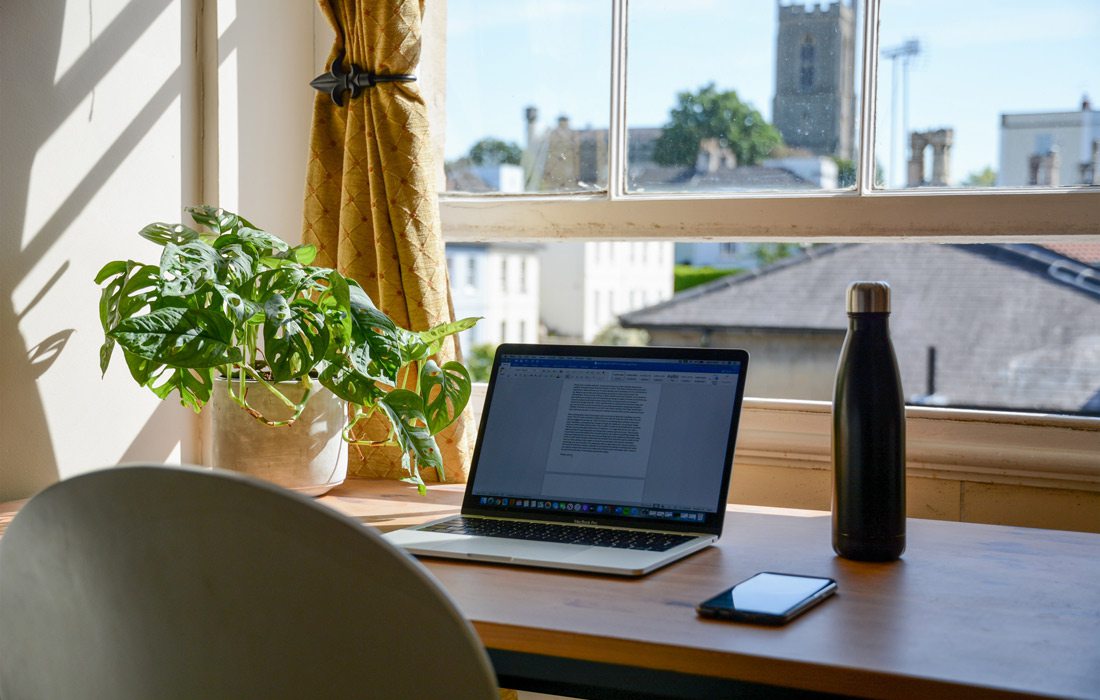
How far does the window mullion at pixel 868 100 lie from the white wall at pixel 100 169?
3.04 feet

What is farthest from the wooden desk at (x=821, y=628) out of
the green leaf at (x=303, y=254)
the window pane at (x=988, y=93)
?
the window pane at (x=988, y=93)

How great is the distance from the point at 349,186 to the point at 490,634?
93 centimetres

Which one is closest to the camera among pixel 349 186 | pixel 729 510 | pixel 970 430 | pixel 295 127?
pixel 729 510

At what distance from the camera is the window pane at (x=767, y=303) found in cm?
178

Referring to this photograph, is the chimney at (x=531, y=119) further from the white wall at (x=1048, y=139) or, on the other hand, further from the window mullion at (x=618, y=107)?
the white wall at (x=1048, y=139)

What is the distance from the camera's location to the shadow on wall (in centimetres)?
141

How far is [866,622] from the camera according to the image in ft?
2.87

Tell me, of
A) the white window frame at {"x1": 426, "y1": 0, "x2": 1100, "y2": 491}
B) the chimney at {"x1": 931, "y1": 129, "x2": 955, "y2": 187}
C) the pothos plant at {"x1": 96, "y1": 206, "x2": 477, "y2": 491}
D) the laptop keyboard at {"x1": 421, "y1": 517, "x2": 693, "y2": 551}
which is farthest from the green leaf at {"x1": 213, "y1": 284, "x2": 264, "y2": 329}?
the chimney at {"x1": 931, "y1": 129, "x2": 955, "y2": 187}

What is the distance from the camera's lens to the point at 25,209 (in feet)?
4.67

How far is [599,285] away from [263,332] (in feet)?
3.58

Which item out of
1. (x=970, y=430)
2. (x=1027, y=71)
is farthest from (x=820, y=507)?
(x=1027, y=71)

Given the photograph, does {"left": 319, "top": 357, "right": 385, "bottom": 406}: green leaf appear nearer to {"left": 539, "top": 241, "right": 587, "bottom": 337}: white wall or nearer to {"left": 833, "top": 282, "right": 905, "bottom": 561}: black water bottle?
{"left": 833, "top": 282, "right": 905, "bottom": 561}: black water bottle

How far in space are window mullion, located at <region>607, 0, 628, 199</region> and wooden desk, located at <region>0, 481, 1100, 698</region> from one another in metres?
0.76

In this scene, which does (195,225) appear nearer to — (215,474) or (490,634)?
(490,634)
